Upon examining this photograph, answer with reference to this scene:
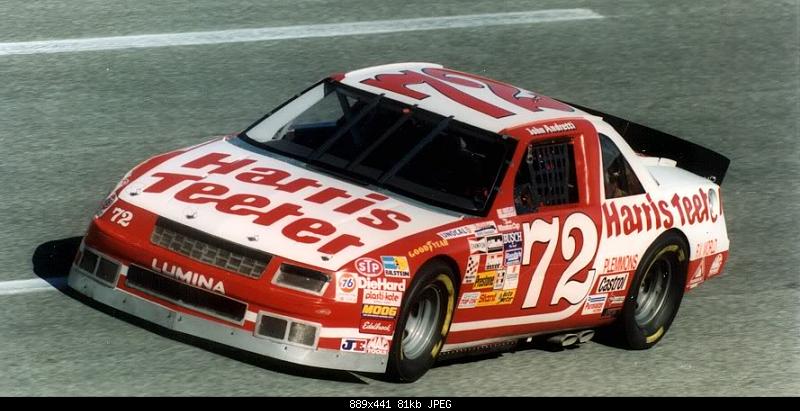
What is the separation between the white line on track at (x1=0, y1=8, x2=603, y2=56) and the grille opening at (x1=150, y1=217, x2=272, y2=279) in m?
6.37

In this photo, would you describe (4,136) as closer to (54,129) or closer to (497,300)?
(54,129)

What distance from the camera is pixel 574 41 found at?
48.8 feet

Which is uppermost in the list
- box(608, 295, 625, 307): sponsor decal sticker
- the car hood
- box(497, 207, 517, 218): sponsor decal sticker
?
the car hood

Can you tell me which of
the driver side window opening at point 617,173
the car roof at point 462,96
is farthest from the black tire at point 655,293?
the car roof at point 462,96

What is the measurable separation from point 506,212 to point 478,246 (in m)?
0.38

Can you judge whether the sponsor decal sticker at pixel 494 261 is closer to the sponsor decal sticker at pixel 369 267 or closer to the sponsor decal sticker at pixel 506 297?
the sponsor decal sticker at pixel 506 297

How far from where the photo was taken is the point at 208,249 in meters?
7.41

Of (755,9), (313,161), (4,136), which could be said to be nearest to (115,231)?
(313,161)

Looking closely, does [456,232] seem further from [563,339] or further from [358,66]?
[358,66]

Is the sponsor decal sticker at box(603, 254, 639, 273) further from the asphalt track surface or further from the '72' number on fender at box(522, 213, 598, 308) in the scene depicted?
the asphalt track surface

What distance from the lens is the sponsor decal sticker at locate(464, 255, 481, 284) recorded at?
7711mm

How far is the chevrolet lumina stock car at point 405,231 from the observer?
7.26 m

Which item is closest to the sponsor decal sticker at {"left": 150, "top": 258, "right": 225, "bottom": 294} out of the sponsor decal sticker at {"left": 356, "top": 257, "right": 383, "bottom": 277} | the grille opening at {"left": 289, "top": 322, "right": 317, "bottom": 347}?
the grille opening at {"left": 289, "top": 322, "right": 317, "bottom": 347}

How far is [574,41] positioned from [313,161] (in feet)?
22.9
